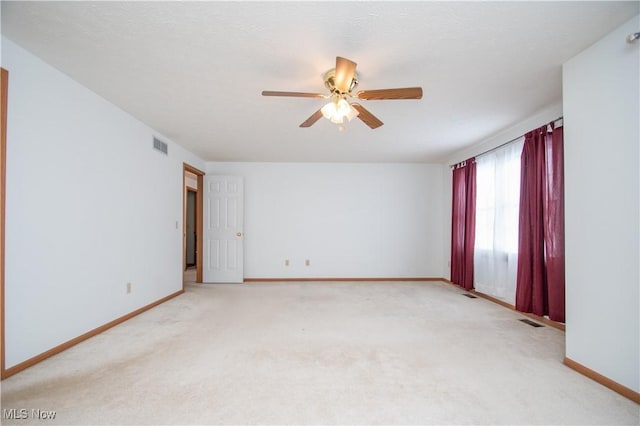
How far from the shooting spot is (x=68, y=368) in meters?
2.02

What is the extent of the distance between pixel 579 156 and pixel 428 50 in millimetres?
1346

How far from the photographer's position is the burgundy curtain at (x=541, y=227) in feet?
8.73

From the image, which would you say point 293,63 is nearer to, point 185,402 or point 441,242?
point 185,402

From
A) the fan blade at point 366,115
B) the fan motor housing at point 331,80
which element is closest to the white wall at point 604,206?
the fan blade at point 366,115

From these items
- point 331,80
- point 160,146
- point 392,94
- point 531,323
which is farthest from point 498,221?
point 160,146

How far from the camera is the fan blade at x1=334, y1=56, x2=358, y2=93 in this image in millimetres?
1688

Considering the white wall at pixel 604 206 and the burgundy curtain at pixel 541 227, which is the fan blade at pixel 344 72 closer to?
the white wall at pixel 604 206

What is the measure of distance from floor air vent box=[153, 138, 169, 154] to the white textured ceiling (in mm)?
476

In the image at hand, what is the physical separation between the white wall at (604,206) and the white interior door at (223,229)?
468 cm

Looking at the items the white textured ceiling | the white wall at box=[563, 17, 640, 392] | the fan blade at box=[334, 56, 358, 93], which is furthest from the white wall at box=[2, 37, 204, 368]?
the white wall at box=[563, 17, 640, 392]

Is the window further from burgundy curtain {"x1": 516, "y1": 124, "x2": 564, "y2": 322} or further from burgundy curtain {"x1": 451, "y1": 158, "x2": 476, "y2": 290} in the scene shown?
burgundy curtain {"x1": 516, "y1": 124, "x2": 564, "y2": 322}

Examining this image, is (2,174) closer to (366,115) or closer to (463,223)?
(366,115)

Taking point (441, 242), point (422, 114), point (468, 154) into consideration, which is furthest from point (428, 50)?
point (441, 242)

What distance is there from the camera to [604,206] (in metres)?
1.84
